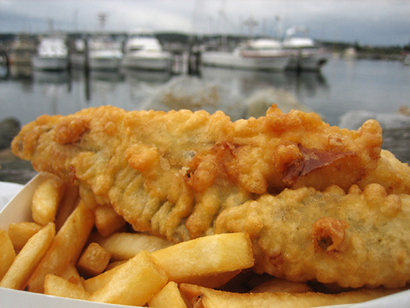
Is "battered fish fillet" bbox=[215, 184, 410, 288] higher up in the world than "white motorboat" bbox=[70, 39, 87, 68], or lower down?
lower down

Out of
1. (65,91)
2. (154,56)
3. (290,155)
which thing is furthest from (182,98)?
(154,56)

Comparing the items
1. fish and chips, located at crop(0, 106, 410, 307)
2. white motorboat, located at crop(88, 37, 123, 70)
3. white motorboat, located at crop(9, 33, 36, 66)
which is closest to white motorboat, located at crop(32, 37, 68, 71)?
white motorboat, located at crop(9, 33, 36, 66)

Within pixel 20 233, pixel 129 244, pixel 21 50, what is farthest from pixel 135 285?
pixel 21 50

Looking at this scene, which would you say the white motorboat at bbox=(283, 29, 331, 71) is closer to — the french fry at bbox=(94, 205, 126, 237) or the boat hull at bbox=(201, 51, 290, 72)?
the boat hull at bbox=(201, 51, 290, 72)

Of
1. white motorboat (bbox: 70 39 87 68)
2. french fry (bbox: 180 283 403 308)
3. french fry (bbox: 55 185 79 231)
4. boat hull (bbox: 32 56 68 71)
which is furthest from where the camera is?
white motorboat (bbox: 70 39 87 68)

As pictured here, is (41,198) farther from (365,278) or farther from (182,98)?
(182,98)

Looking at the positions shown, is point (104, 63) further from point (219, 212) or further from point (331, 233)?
point (331, 233)
